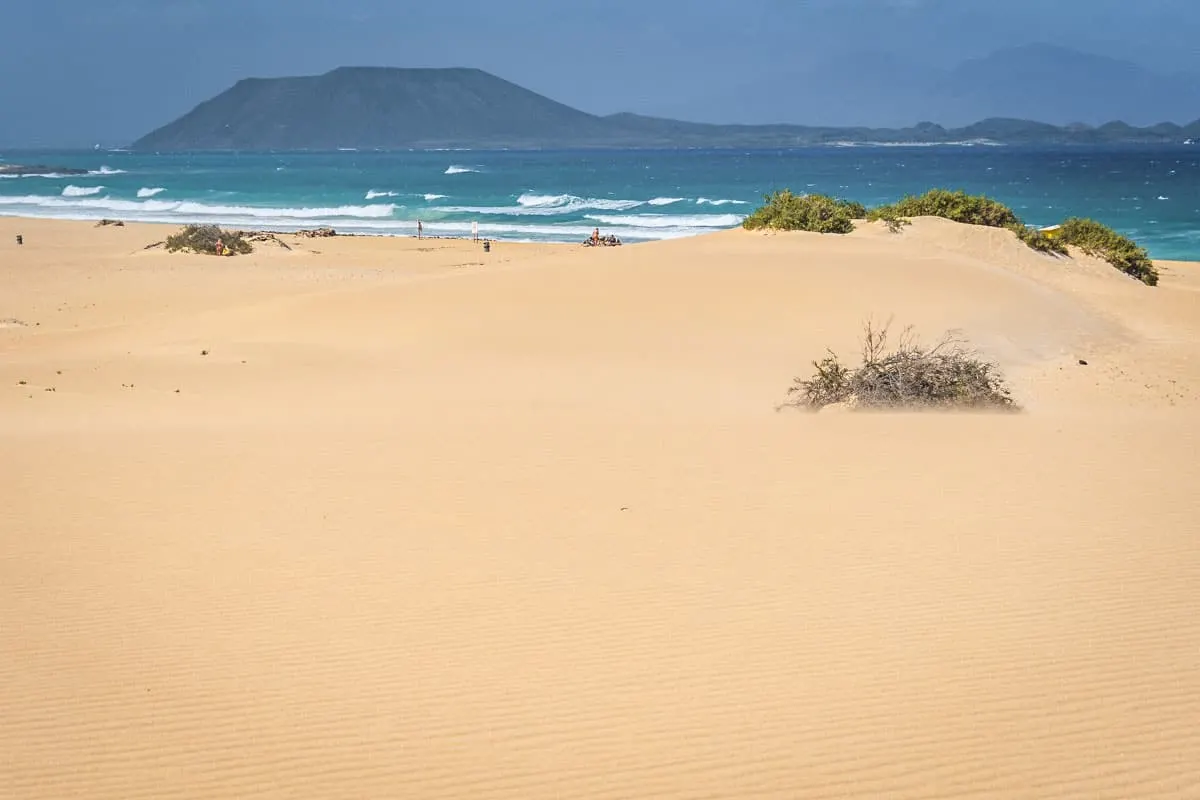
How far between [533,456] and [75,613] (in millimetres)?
4269

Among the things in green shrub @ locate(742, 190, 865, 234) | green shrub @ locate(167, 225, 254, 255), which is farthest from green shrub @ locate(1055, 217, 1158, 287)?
green shrub @ locate(167, 225, 254, 255)

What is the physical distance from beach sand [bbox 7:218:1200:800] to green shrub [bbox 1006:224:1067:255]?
28.5ft

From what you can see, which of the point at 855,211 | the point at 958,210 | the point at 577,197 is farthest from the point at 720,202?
the point at 958,210

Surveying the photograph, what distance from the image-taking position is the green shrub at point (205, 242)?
33531 mm

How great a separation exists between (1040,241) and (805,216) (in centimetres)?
503

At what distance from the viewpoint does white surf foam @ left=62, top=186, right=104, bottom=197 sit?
256ft

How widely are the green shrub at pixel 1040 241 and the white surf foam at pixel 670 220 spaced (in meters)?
26.1

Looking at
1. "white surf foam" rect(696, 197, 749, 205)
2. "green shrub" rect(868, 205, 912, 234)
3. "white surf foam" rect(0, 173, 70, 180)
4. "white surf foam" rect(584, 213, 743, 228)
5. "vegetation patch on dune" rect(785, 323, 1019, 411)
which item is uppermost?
"white surf foam" rect(0, 173, 70, 180)

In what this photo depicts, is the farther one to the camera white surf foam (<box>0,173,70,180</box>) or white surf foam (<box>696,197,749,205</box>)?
white surf foam (<box>0,173,70,180</box>)

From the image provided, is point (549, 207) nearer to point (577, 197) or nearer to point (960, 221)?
point (577, 197)

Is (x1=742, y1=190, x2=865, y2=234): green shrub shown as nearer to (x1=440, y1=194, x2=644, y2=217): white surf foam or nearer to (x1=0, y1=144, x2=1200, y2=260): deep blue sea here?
(x1=0, y1=144, x2=1200, y2=260): deep blue sea

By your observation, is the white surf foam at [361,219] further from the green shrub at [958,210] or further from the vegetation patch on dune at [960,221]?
the vegetation patch on dune at [960,221]

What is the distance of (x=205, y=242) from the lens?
33.8 m

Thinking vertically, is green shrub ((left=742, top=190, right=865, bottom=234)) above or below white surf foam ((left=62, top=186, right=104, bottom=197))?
above
